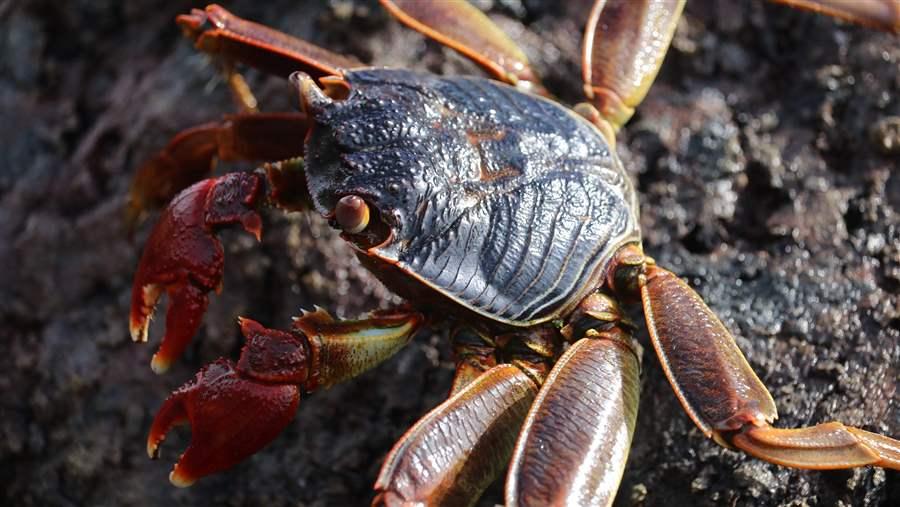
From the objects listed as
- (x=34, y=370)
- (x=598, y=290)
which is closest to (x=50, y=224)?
(x=34, y=370)

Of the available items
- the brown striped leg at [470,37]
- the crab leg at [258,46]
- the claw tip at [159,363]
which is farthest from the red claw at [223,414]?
the brown striped leg at [470,37]

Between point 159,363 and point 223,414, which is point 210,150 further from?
point 223,414

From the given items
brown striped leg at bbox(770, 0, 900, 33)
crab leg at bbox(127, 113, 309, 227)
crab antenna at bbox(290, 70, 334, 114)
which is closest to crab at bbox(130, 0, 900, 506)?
crab antenna at bbox(290, 70, 334, 114)

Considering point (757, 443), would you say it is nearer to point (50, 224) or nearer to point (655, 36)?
point (655, 36)

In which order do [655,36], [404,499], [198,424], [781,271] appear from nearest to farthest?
[404,499], [198,424], [781,271], [655,36]

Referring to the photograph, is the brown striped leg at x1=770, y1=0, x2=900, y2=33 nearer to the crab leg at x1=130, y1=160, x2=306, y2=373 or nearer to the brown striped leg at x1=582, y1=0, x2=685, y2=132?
the brown striped leg at x1=582, y1=0, x2=685, y2=132

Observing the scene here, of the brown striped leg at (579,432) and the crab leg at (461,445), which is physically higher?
the brown striped leg at (579,432)

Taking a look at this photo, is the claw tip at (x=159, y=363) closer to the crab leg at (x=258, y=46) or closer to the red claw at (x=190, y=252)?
the red claw at (x=190, y=252)
